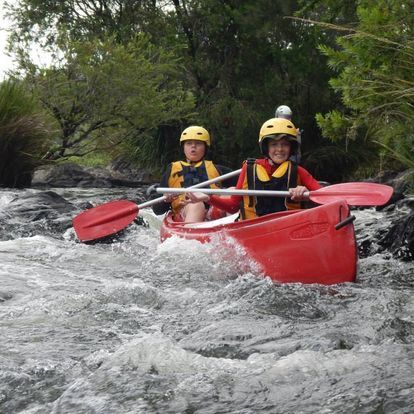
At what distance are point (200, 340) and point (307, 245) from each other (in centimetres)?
144

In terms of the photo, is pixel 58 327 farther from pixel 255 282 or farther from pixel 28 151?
pixel 28 151

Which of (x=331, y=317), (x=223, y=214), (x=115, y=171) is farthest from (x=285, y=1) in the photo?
(x=331, y=317)

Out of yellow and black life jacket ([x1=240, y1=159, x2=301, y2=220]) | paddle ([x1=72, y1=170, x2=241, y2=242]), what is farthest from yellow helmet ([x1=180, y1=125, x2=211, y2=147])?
yellow and black life jacket ([x1=240, y1=159, x2=301, y2=220])

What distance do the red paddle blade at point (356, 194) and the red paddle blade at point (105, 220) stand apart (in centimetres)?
216

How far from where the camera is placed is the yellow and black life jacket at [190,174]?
720 cm

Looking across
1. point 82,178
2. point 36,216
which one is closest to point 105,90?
point 82,178

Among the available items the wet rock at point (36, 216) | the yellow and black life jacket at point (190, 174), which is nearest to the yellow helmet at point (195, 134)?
the yellow and black life jacket at point (190, 174)

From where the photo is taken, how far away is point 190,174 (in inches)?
285

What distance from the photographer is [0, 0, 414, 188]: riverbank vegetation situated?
15102mm

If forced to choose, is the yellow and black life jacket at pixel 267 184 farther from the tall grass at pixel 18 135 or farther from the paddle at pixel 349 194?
the tall grass at pixel 18 135

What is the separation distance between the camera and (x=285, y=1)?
15.4m

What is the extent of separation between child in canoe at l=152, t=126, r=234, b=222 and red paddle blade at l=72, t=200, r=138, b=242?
0.30m

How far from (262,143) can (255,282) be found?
1.39 metres

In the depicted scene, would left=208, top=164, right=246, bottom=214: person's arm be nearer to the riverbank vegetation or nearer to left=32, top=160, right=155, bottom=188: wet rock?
the riverbank vegetation
